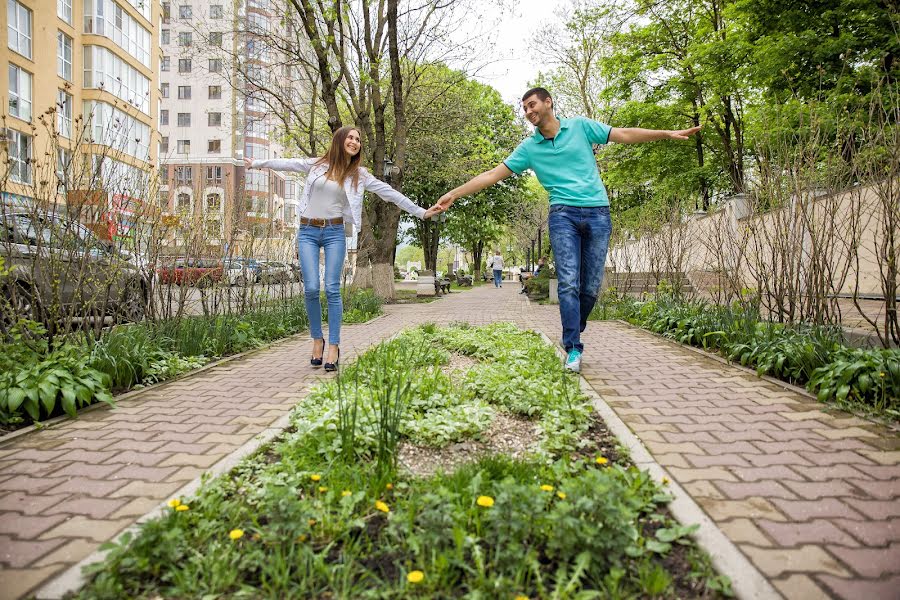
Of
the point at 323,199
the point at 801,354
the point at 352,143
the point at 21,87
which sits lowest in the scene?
the point at 801,354

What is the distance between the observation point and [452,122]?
65.7 ft

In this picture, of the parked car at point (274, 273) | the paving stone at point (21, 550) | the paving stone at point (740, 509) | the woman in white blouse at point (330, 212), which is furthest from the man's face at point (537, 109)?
the parked car at point (274, 273)

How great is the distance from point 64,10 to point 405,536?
3461 centimetres

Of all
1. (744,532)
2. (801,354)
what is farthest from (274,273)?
(744,532)

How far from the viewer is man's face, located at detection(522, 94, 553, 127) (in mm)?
4805

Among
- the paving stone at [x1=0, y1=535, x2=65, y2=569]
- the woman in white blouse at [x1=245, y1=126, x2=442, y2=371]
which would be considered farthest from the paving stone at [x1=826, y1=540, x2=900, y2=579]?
the woman in white blouse at [x1=245, y1=126, x2=442, y2=371]

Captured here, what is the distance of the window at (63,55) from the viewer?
26.8 m

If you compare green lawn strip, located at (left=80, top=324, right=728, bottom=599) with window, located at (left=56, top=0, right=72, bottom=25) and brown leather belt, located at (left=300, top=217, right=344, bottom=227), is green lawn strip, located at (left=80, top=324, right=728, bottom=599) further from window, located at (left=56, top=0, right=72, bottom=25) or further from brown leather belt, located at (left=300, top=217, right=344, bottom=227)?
window, located at (left=56, top=0, right=72, bottom=25)

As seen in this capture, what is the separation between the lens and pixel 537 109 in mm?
4809

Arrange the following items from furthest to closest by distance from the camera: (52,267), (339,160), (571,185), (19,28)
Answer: (19,28), (339,160), (571,185), (52,267)

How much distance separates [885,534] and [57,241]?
18.6ft

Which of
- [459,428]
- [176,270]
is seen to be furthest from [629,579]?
[176,270]

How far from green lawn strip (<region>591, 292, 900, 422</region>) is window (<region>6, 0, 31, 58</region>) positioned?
2535 cm

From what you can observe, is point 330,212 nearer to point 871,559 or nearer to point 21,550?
point 21,550
